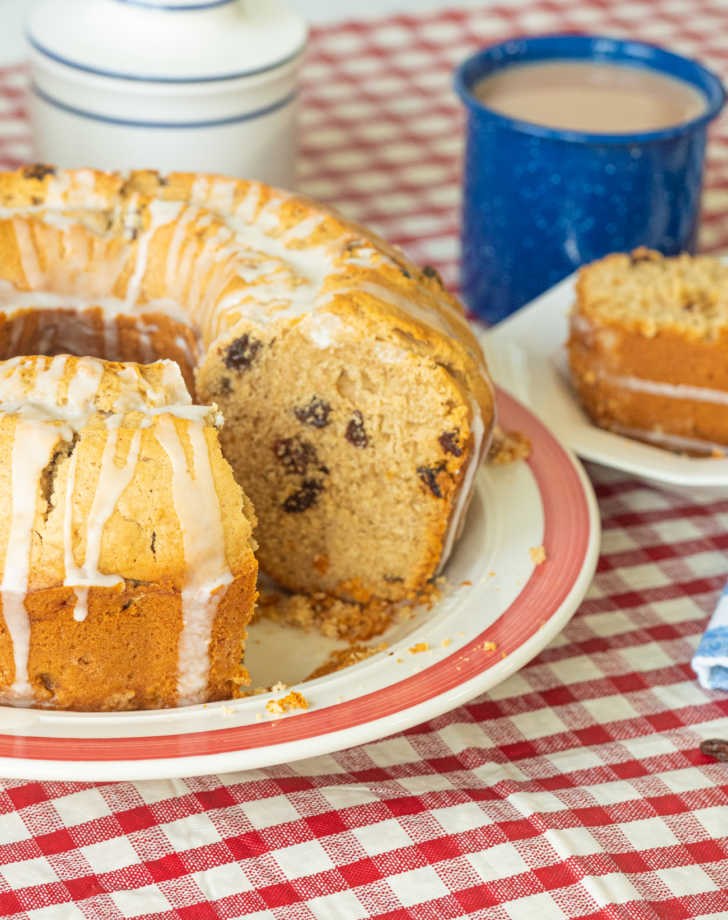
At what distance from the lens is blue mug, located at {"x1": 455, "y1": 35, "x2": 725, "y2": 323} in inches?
87.3

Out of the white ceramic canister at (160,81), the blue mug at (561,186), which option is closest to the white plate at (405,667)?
the blue mug at (561,186)

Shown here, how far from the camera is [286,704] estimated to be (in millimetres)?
1451

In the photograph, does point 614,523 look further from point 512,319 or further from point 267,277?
point 267,277

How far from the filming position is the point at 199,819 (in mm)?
1475

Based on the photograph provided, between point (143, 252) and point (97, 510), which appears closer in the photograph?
point (97, 510)

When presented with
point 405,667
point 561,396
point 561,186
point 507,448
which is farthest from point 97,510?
point 561,186

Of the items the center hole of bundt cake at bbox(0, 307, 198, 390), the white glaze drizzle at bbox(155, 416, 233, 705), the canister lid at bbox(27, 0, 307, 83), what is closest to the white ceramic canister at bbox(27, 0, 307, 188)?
the canister lid at bbox(27, 0, 307, 83)

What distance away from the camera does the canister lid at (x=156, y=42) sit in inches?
85.0

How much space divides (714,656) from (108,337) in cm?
92

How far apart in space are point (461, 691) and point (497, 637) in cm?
12

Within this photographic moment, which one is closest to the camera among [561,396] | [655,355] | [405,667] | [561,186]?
[405,667]

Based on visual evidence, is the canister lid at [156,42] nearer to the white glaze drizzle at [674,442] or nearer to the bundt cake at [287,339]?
the bundt cake at [287,339]

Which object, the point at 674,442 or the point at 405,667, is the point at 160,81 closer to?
the point at 674,442

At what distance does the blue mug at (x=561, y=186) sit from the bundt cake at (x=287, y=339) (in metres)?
0.48
